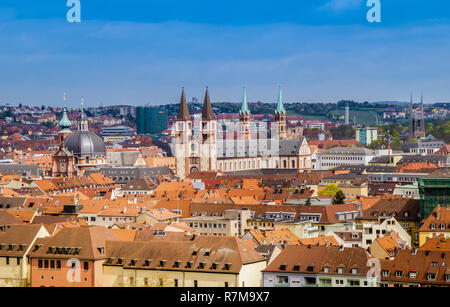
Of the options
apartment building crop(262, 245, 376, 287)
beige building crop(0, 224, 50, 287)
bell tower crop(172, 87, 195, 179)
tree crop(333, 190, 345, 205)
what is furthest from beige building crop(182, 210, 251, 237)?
bell tower crop(172, 87, 195, 179)

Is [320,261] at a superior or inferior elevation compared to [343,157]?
inferior

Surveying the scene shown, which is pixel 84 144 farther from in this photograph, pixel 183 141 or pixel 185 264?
pixel 185 264

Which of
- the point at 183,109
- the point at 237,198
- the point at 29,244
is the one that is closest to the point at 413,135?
the point at 183,109

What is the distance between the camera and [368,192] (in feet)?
274

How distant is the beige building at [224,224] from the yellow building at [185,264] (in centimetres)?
1811

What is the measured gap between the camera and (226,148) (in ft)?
432

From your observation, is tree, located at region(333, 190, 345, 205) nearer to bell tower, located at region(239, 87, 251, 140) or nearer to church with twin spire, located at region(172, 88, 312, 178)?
church with twin spire, located at region(172, 88, 312, 178)

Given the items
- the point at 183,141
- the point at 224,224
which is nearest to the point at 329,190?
the point at 224,224

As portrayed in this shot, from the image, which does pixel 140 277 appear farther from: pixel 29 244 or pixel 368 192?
pixel 368 192

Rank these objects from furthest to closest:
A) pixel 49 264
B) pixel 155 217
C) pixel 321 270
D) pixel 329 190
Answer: pixel 329 190
pixel 155 217
pixel 49 264
pixel 321 270

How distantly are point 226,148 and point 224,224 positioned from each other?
7515 centimetres

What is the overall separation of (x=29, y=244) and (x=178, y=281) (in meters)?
8.37

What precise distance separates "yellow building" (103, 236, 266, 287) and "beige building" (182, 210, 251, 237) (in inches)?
713

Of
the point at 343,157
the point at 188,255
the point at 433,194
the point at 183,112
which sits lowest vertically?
the point at 188,255
